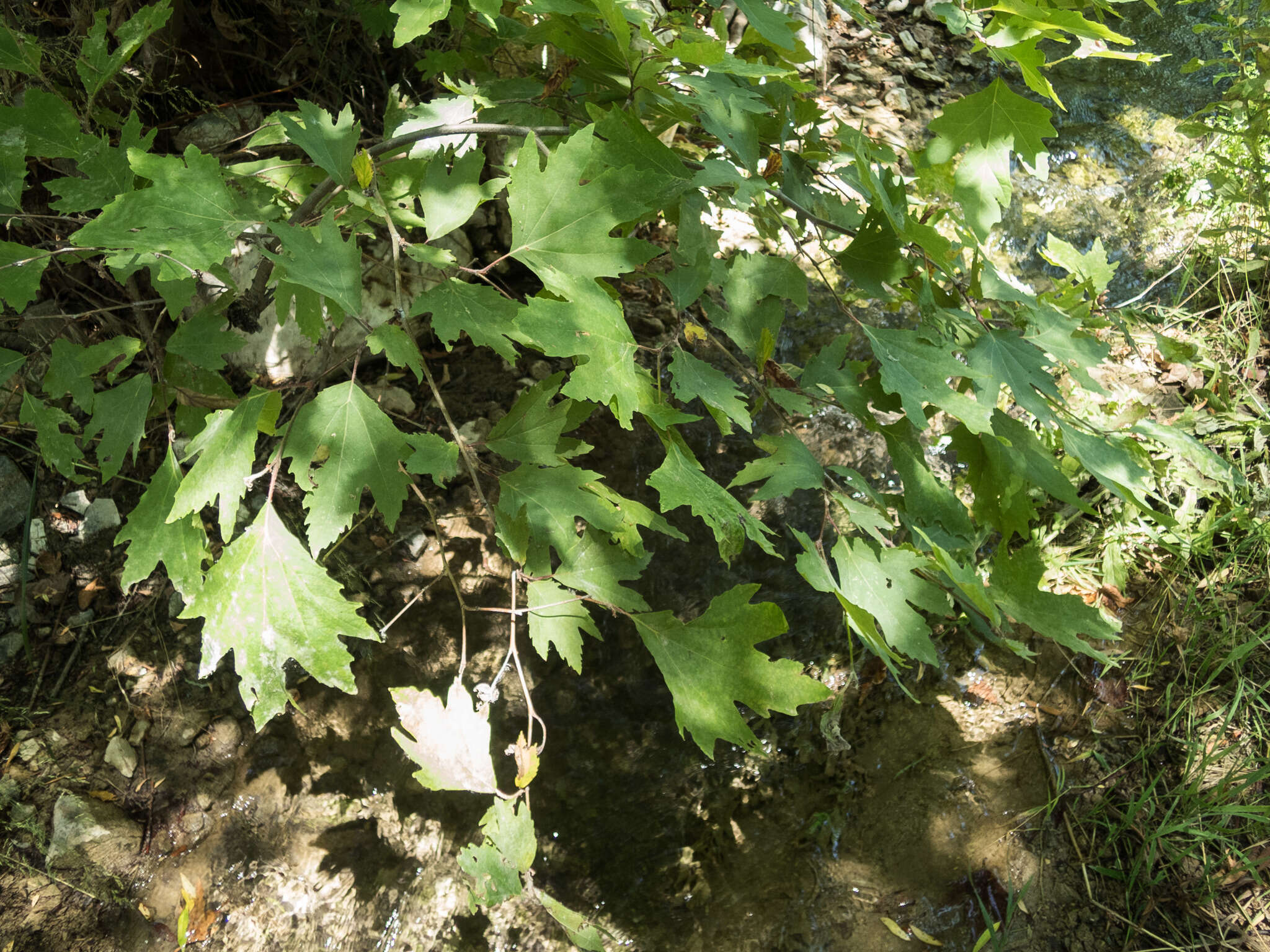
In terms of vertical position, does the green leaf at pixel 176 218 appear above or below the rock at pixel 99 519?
above

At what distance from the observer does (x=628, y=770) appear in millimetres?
2215

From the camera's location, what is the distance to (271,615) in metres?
1.26

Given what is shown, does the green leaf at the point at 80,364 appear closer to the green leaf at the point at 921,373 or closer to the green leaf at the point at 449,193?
the green leaf at the point at 449,193

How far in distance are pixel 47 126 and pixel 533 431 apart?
3.31 feet

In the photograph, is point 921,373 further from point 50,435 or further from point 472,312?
point 50,435

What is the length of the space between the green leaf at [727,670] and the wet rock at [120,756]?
5.81 ft

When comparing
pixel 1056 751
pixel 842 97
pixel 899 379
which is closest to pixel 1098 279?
pixel 899 379

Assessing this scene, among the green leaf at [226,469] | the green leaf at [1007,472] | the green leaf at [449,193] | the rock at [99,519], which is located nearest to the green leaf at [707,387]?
the green leaf at [449,193]

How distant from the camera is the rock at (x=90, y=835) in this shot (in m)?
2.10

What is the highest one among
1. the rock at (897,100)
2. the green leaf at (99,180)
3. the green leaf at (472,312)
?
the green leaf at (99,180)

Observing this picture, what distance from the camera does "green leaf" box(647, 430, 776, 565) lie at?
117 centimetres

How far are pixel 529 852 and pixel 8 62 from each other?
5.67ft

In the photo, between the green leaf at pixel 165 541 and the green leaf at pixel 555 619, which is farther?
the green leaf at pixel 555 619

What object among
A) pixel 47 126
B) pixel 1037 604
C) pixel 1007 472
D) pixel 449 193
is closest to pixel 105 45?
pixel 47 126
